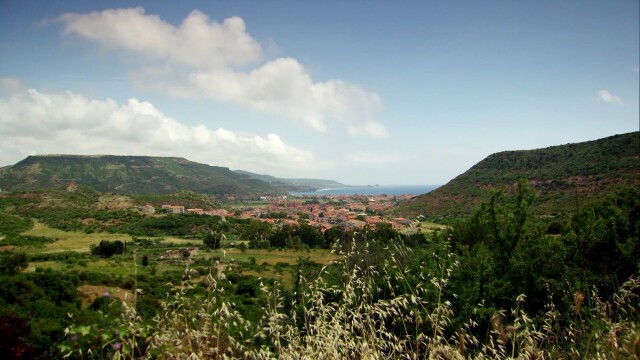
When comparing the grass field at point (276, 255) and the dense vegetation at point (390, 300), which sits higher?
the dense vegetation at point (390, 300)

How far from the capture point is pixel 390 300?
3.90 m

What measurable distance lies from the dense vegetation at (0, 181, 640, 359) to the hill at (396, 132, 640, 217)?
1231 inches

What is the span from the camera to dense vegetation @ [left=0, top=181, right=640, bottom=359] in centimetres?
325

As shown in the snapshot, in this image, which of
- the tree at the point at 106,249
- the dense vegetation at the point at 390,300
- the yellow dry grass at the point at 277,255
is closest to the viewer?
the dense vegetation at the point at 390,300

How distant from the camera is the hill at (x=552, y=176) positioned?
63.0 metres

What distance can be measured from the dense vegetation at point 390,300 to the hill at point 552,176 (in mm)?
31269

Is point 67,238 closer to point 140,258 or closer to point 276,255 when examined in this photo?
point 140,258

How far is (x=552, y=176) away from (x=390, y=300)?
3689 inches

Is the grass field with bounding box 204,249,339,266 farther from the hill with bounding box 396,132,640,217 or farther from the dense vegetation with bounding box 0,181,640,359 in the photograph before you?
the hill with bounding box 396,132,640,217

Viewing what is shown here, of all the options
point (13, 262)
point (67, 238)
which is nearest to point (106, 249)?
point (13, 262)

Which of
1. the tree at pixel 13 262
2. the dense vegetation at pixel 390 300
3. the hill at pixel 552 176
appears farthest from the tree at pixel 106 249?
the hill at pixel 552 176

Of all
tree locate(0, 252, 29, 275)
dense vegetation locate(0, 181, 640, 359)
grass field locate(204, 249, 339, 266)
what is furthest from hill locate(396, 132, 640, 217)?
tree locate(0, 252, 29, 275)

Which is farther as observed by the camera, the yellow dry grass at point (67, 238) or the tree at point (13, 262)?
the yellow dry grass at point (67, 238)

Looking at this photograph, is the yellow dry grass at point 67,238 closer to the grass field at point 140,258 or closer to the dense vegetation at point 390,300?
the grass field at point 140,258
